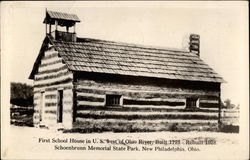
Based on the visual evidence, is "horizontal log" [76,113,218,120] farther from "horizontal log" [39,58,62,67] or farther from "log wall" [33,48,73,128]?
"horizontal log" [39,58,62,67]

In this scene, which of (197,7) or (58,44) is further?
(58,44)

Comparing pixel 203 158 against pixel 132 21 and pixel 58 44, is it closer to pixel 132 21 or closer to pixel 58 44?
pixel 132 21

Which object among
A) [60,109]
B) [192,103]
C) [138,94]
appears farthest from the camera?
[192,103]

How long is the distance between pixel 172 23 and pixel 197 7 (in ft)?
1.05

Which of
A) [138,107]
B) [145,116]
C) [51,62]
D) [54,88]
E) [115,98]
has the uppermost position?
[51,62]

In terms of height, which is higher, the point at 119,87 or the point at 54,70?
the point at 54,70

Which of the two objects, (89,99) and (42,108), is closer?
(89,99)

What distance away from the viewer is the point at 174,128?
599 cm

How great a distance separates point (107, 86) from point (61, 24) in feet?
2.98

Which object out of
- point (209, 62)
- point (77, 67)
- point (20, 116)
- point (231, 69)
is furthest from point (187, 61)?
point (20, 116)

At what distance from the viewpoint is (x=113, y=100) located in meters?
6.20

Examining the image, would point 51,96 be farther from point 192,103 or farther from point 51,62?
point 192,103

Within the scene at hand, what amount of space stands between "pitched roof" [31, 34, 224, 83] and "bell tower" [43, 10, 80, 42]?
0.08m

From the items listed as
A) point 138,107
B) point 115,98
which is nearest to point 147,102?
point 138,107
